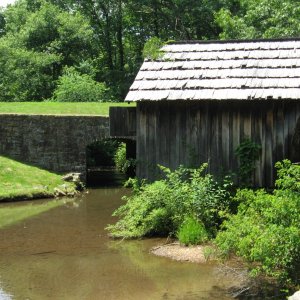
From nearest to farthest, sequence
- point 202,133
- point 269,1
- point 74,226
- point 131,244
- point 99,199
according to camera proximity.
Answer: point 131,244, point 202,133, point 74,226, point 99,199, point 269,1

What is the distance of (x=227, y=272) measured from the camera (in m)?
9.45

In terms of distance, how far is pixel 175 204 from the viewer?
453 inches

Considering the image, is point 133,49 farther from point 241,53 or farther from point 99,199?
point 241,53

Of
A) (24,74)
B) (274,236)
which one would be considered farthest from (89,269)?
(24,74)

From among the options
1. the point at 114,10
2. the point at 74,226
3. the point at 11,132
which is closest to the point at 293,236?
the point at 74,226

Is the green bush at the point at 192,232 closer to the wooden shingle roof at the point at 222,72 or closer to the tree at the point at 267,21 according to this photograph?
the wooden shingle roof at the point at 222,72

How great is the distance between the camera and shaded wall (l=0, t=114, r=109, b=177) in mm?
22438

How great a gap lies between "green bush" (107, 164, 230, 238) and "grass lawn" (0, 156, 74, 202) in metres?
7.53

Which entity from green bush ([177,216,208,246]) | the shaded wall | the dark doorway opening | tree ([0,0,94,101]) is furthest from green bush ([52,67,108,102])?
green bush ([177,216,208,246])

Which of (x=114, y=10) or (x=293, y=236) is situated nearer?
(x=293, y=236)

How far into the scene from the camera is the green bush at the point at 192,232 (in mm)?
11000

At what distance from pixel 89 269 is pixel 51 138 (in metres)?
13.2

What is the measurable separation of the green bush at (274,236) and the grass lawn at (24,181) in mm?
11716

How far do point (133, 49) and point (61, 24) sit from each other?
34.3 ft
